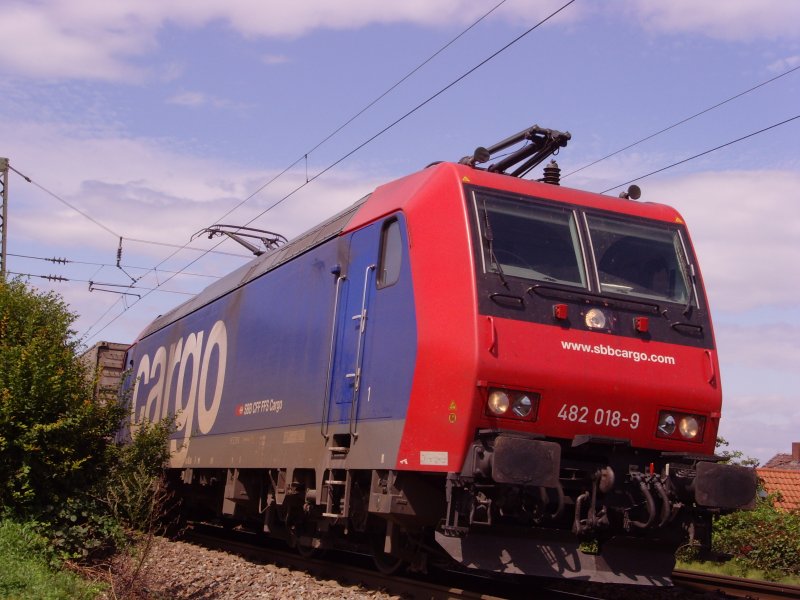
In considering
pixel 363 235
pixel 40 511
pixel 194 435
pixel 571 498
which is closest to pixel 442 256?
pixel 363 235

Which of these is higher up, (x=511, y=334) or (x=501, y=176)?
(x=501, y=176)

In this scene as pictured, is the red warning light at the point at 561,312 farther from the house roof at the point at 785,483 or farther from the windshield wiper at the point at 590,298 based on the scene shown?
the house roof at the point at 785,483

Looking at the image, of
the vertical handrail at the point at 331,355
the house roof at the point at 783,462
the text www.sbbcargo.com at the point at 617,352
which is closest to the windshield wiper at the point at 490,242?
the text www.sbbcargo.com at the point at 617,352

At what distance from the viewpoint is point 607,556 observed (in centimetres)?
793

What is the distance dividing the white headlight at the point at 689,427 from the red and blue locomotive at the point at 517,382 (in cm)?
2

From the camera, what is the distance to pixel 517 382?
7605 millimetres

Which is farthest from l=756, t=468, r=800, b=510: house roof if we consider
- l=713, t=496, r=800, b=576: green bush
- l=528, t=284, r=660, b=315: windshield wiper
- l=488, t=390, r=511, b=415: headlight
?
l=488, t=390, r=511, b=415: headlight

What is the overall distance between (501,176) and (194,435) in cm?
787

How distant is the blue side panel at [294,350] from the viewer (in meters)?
8.45

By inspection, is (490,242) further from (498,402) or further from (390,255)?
(498,402)

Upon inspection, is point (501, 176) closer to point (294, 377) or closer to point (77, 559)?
point (294, 377)

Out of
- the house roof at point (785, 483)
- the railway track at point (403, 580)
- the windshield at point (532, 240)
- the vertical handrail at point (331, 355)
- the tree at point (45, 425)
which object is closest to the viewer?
the windshield at point (532, 240)

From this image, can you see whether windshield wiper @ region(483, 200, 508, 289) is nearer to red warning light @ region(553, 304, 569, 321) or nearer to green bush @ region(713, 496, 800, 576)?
red warning light @ region(553, 304, 569, 321)

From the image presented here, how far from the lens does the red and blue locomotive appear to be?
7.60m
